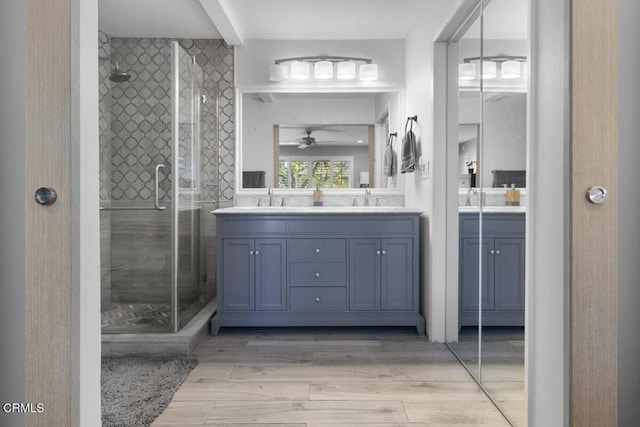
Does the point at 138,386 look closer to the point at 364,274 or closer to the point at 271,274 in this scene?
the point at 271,274

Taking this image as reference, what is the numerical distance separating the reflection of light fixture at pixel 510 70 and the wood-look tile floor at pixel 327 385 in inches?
56.9

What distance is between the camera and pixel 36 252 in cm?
88

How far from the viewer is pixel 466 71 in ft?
7.39

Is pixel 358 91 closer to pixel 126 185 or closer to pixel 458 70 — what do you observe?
pixel 458 70

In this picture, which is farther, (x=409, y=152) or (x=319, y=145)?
(x=319, y=145)

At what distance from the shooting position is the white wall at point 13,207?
89cm

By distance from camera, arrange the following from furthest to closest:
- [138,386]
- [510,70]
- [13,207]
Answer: [138,386], [510,70], [13,207]

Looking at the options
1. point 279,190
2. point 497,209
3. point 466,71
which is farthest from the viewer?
point 279,190

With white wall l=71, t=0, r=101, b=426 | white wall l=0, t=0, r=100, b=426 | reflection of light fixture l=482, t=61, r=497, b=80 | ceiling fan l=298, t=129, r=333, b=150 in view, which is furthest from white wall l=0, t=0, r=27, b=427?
ceiling fan l=298, t=129, r=333, b=150

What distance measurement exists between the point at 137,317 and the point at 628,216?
276cm

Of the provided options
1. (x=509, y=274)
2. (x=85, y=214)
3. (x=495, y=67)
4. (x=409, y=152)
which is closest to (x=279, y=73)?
(x=409, y=152)

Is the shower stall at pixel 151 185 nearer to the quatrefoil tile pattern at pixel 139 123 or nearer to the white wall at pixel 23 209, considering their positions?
the quatrefoil tile pattern at pixel 139 123

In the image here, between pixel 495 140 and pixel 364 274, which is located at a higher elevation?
pixel 495 140

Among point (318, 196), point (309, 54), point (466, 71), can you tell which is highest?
point (309, 54)
